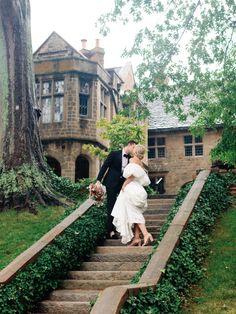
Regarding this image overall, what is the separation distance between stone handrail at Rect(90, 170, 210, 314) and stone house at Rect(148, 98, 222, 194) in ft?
73.6

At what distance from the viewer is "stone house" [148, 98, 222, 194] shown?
1321 inches

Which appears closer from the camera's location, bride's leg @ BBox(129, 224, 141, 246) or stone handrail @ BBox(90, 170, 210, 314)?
stone handrail @ BBox(90, 170, 210, 314)

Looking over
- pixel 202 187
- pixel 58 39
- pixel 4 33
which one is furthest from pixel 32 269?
pixel 58 39

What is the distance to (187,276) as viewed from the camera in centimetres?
766

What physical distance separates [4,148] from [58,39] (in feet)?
56.2

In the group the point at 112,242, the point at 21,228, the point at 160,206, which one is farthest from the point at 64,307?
the point at 160,206

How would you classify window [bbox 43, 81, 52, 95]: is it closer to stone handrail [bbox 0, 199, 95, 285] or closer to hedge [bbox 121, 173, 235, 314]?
hedge [bbox 121, 173, 235, 314]

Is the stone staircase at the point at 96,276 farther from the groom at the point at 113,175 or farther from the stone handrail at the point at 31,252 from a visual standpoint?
the stone handrail at the point at 31,252

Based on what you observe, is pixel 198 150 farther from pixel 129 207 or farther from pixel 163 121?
pixel 129 207

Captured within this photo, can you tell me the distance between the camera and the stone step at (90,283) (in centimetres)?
762

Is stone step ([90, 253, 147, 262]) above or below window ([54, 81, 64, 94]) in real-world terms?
below

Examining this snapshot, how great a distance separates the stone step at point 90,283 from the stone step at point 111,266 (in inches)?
19.9

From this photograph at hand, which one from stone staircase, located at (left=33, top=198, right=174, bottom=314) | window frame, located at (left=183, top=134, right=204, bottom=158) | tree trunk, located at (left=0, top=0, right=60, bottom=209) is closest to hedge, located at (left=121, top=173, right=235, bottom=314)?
stone staircase, located at (left=33, top=198, right=174, bottom=314)

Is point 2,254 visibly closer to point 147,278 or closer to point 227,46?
point 147,278
